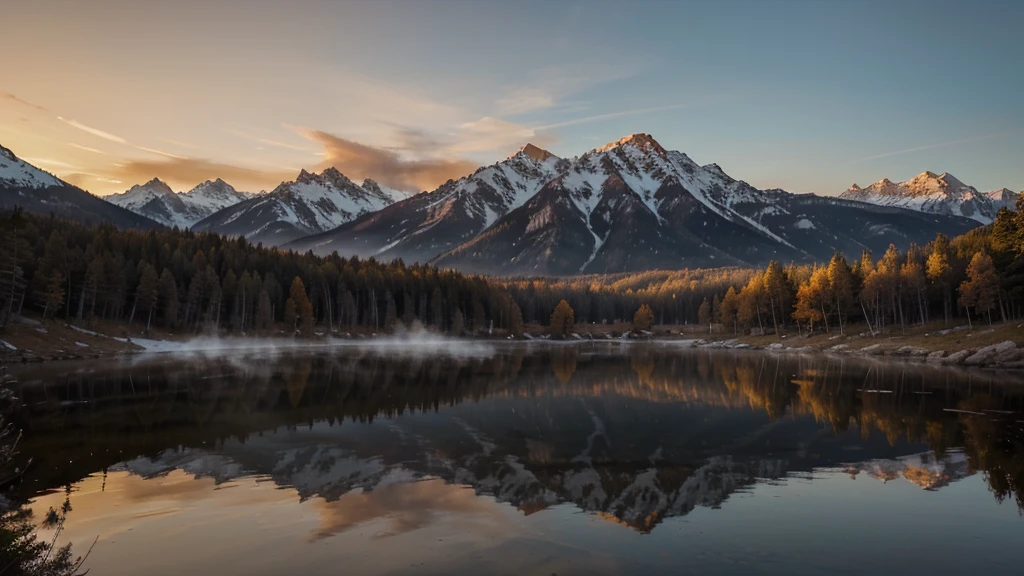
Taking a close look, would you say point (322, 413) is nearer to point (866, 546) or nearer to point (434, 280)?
point (866, 546)

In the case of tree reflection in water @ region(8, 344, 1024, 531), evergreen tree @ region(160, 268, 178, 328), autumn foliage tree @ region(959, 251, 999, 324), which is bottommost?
tree reflection in water @ region(8, 344, 1024, 531)

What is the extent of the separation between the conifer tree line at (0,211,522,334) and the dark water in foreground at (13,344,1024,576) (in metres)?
54.7

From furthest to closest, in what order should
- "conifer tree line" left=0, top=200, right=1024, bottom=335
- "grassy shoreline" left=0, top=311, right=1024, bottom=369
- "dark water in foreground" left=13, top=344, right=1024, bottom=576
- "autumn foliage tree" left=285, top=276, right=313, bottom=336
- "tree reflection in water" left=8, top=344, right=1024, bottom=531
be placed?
"autumn foliage tree" left=285, top=276, right=313, bottom=336
"conifer tree line" left=0, top=200, right=1024, bottom=335
"grassy shoreline" left=0, top=311, right=1024, bottom=369
"tree reflection in water" left=8, top=344, right=1024, bottom=531
"dark water in foreground" left=13, top=344, right=1024, bottom=576

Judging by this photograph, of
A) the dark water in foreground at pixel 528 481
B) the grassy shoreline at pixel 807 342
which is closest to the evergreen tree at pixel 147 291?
the grassy shoreline at pixel 807 342

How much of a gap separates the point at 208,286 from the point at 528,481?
106605 mm

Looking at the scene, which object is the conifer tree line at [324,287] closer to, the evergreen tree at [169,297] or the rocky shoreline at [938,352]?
the evergreen tree at [169,297]

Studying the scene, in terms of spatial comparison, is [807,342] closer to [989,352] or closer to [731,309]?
[731,309]

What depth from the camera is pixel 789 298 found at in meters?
124

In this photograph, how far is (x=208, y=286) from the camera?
357ft

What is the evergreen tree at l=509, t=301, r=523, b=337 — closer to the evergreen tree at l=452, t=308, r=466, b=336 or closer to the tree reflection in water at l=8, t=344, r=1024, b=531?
the evergreen tree at l=452, t=308, r=466, b=336

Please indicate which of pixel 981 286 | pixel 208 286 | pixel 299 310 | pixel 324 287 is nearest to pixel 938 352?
pixel 981 286

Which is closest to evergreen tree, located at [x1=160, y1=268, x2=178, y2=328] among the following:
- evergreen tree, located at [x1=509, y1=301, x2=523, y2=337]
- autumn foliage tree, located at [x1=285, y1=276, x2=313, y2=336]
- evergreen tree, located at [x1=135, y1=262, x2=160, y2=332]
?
evergreen tree, located at [x1=135, y1=262, x2=160, y2=332]

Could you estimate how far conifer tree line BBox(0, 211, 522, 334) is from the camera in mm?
83500

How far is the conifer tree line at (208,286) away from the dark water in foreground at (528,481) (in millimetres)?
54694
